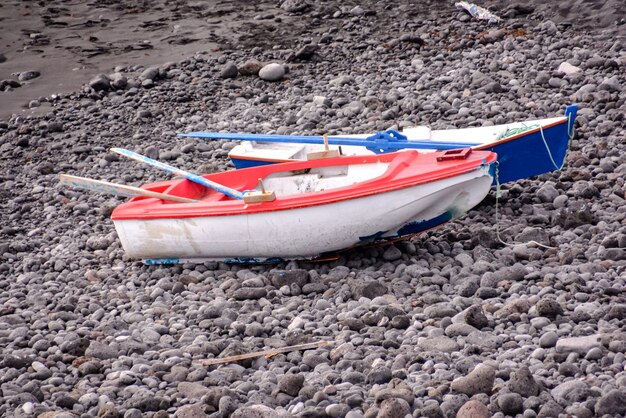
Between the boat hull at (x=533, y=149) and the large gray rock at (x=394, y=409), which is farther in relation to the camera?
the boat hull at (x=533, y=149)

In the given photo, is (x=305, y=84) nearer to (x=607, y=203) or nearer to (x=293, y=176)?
(x=293, y=176)

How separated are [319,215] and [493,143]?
172cm

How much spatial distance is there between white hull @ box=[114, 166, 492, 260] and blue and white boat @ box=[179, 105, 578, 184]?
857 mm

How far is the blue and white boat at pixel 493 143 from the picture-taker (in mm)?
7984

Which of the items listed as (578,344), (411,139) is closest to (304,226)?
(411,139)

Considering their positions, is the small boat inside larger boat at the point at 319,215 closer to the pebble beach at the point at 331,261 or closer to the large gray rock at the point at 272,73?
the pebble beach at the point at 331,261

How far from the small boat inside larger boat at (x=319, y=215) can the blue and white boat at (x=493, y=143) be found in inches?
15.8

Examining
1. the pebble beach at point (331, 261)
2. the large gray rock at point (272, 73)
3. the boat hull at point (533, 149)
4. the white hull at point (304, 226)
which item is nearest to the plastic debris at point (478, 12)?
the pebble beach at point (331, 261)

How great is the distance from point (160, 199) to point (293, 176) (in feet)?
3.71

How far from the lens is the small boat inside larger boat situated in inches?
278

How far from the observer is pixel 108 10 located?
55.8 ft

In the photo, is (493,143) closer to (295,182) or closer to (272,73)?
(295,182)

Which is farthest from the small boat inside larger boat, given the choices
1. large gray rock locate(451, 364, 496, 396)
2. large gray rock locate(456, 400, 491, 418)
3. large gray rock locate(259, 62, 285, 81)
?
large gray rock locate(259, 62, 285, 81)

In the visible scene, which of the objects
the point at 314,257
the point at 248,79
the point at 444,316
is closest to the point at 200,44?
the point at 248,79
